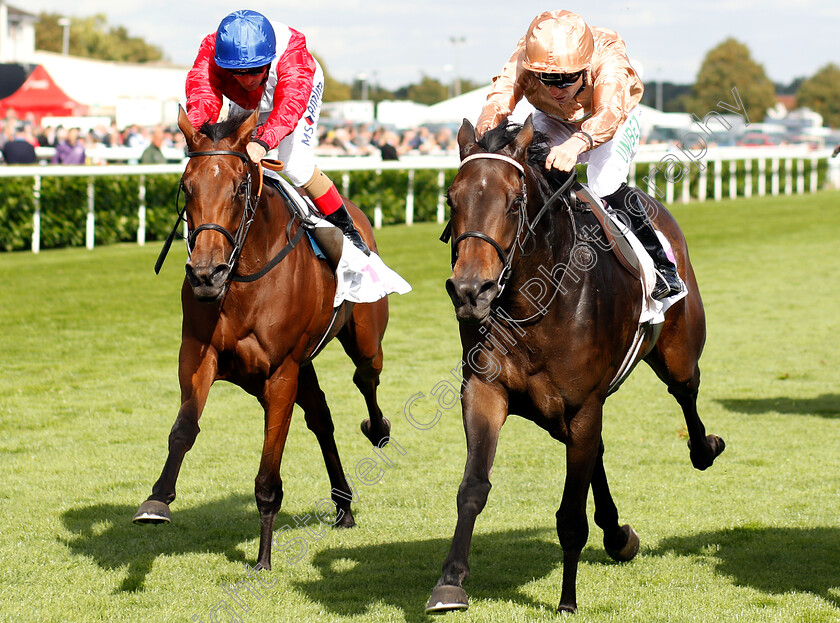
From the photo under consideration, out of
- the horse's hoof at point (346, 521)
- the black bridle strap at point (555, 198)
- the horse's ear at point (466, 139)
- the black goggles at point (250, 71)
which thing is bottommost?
the horse's hoof at point (346, 521)

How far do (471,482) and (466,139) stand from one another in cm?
112

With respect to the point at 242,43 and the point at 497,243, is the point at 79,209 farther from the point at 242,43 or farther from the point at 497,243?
the point at 497,243

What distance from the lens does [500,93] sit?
4.04 metres

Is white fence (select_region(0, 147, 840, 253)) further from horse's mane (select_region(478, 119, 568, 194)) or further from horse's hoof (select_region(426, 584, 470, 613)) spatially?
horse's hoof (select_region(426, 584, 470, 613))

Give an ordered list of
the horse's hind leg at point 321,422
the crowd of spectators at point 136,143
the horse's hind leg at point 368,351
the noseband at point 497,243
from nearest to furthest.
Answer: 1. the noseband at point 497,243
2. the horse's hind leg at point 321,422
3. the horse's hind leg at point 368,351
4. the crowd of spectators at point 136,143

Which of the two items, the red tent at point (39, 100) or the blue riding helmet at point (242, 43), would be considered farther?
the red tent at point (39, 100)

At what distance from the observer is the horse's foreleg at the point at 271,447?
4.36 meters

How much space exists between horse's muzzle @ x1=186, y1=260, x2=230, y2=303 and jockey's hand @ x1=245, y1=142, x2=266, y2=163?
1.76ft

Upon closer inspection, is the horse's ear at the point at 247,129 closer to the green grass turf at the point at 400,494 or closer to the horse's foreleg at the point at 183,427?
the horse's foreleg at the point at 183,427

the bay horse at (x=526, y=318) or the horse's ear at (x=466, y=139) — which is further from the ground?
the horse's ear at (x=466, y=139)

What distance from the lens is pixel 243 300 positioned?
4.25 m

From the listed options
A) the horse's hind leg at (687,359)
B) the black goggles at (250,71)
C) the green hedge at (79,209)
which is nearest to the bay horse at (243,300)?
the black goggles at (250,71)

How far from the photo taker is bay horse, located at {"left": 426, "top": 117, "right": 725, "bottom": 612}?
326cm

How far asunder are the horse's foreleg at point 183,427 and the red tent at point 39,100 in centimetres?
2600
